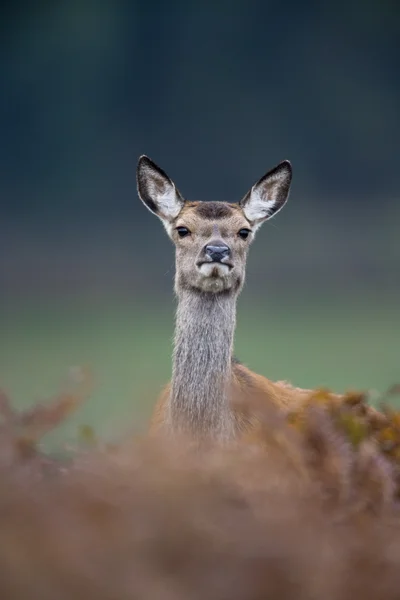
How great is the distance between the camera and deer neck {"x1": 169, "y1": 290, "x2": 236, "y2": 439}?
553 centimetres

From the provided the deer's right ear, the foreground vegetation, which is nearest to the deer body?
the deer's right ear

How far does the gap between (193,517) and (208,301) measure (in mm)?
4333

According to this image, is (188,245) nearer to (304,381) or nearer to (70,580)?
(70,580)

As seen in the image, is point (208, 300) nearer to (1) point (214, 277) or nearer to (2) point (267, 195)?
(1) point (214, 277)

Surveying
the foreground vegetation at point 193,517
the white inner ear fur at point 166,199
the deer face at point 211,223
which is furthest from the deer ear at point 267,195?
the foreground vegetation at point 193,517

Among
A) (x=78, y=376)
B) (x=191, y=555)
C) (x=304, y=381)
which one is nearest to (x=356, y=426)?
(x=78, y=376)

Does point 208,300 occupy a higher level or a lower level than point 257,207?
lower

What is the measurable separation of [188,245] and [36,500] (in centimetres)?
462

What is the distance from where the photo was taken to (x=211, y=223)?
647cm

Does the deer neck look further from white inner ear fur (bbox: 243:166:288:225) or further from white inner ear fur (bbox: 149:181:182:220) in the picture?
white inner ear fur (bbox: 243:166:288:225)

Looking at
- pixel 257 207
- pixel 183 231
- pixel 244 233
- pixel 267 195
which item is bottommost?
pixel 183 231

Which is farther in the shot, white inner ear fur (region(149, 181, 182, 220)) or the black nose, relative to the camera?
white inner ear fur (region(149, 181, 182, 220))

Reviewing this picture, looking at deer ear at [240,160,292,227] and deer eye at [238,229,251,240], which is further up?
deer ear at [240,160,292,227]

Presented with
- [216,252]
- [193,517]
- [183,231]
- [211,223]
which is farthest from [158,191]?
[193,517]
